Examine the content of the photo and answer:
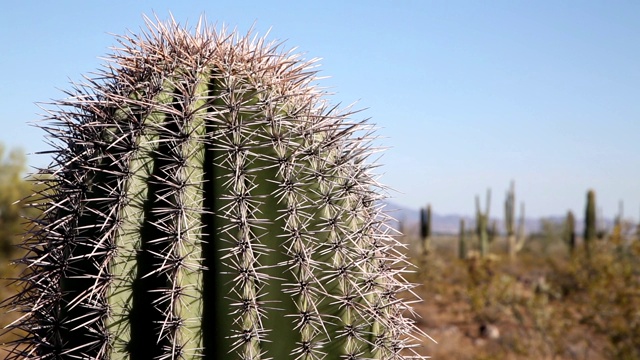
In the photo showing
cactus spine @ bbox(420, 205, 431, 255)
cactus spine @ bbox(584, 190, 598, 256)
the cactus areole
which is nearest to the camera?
the cactus areole

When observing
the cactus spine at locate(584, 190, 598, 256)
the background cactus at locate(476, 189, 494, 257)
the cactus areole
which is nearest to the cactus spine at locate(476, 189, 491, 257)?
the background cactus at locate(476, 189, 494, 257)

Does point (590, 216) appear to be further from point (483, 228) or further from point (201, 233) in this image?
point (201, 233)

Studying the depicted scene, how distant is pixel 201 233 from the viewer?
2.43 meters

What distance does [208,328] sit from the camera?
247 cm

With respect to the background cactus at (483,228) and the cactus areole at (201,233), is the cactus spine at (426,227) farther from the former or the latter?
the cactus areole at (201,233)

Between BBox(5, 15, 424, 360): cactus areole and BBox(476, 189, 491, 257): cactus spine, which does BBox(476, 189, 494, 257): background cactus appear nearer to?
BBox(476, 189, 491, 257): cactus spine

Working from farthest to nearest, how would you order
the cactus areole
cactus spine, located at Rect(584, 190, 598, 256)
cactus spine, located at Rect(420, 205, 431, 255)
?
cactus spine, located at Rect(420, 205, 431, 255) < cactus spine, located at Rect(584, 190, 598, 256) < the cactus areole

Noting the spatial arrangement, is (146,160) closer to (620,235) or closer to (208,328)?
(208,328)

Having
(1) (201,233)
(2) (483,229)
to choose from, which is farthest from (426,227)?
(1) (201,233)

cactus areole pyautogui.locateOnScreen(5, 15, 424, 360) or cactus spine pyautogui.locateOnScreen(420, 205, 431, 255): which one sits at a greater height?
cactus areole pyautogui.locateOnScreen(5, 15, 424, 360)

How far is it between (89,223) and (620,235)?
1183 centimetres

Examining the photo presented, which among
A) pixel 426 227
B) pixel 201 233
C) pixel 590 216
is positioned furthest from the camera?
pixel 426 227

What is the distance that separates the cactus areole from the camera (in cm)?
237

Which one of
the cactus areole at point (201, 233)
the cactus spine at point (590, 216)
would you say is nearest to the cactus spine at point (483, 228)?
the cactus spine at point (590, 216)
